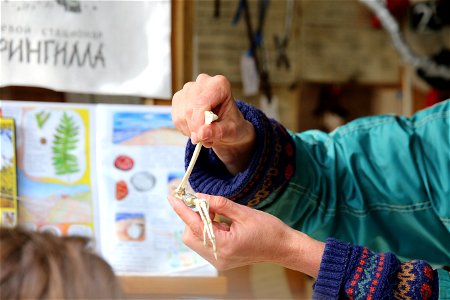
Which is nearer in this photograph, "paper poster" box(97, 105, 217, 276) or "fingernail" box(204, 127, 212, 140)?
"fingernail" box(204, 127, 212, 140)

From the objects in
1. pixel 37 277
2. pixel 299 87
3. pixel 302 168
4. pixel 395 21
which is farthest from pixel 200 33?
pixel 37 277

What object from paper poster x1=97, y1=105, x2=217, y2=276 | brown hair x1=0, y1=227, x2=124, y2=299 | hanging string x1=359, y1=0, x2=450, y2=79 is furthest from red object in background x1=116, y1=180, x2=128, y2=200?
hanging string x1=359, y1=0, x2=450, y2=79

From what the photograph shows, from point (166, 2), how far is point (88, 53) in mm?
176

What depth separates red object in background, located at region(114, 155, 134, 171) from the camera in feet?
3.92

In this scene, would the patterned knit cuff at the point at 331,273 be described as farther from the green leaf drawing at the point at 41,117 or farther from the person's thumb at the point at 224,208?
the green leaf drawing at the point at 41,117

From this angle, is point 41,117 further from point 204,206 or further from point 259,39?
point 259,39

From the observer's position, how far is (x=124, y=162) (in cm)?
120

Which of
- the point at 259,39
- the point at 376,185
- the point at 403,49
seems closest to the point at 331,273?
the point at 376,185

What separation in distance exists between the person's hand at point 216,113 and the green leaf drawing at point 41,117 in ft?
1.59

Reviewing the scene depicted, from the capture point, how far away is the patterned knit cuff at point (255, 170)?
2.64 ft

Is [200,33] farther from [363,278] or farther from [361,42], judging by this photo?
[363,278]

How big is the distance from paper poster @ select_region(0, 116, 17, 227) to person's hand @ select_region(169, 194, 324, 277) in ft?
1.92

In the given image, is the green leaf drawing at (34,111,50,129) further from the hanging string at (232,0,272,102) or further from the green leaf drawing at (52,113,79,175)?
the hanging string at (232,0,272,102)

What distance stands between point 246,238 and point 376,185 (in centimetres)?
33
